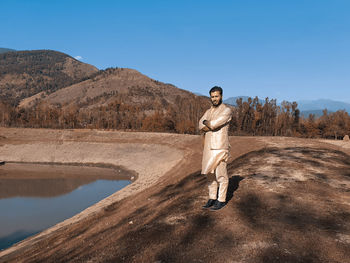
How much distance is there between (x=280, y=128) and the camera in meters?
63.7

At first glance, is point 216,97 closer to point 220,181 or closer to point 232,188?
point 220,181

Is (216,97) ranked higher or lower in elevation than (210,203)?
higher

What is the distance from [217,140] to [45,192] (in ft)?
106

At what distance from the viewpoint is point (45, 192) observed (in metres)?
32.8

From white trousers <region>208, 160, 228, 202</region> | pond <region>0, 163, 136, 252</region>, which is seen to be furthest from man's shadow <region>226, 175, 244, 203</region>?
pond <region>0, 163, 136, 252</region>

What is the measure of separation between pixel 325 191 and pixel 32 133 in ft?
219

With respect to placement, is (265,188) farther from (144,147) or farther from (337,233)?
(144,147)

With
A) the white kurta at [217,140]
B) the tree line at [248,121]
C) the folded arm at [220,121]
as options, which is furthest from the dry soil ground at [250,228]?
the tree line at [248,121]

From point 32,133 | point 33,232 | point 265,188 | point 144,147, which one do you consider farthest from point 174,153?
point 32,133

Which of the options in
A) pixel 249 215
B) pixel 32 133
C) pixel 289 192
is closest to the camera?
pixel 249 215

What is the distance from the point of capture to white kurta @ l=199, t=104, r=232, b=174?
Result: 7913 mm

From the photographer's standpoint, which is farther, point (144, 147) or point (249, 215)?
point (144, 147)

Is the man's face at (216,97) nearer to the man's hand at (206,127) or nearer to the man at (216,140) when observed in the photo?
the man at (216,140)

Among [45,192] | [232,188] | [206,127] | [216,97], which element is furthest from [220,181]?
[45,192]
